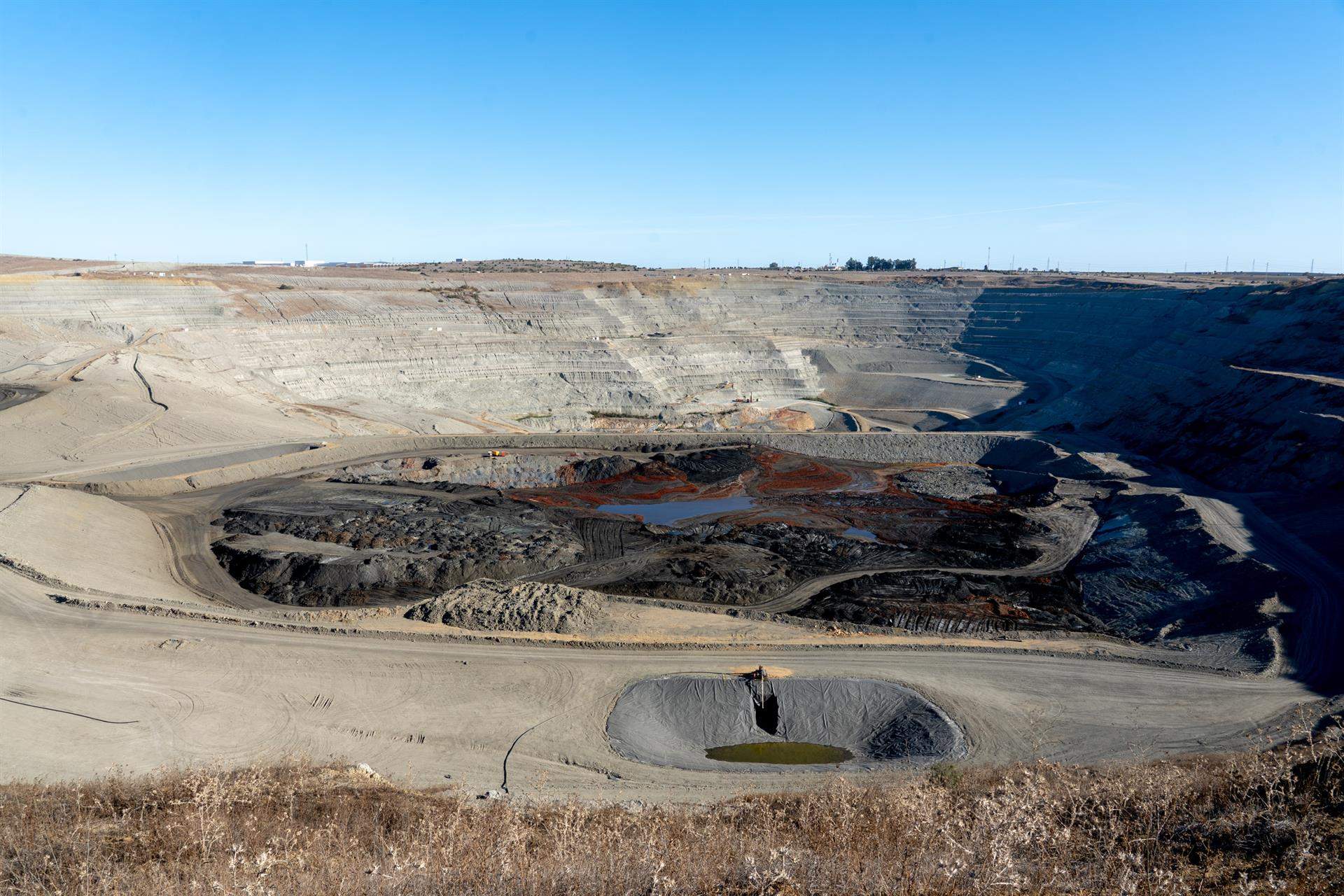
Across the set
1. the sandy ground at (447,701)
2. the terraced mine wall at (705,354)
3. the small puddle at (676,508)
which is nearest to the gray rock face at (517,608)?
the sandy ground at (447,701)

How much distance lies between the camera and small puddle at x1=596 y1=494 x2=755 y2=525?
3522 cm

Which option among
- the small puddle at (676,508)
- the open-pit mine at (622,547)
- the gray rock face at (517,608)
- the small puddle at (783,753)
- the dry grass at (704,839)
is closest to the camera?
the dry grass at (704,839)

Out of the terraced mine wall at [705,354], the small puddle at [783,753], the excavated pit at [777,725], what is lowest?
the small puddle at [783,753]

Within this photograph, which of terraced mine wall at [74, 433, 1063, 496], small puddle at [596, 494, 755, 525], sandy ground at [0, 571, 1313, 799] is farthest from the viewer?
terraced mine wall at [74, 433, 1063, 496]

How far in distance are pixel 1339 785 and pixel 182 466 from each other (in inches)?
1592

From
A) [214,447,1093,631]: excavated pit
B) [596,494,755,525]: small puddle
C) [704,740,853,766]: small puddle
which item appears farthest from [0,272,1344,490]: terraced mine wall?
[704,740,853,766]: small puddle

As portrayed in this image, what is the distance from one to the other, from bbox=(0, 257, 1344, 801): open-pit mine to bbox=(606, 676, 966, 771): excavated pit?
0.09 metres

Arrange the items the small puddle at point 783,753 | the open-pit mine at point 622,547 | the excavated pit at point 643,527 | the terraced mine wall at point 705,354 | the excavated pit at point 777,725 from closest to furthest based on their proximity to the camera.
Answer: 1. the excavated pit at point 777,725
2. the small puddle at point 783,753
3. the open-pit mine at point 622,547
4. the excavated pit at point 643,527
5. the terraced mine wall at point 705,354

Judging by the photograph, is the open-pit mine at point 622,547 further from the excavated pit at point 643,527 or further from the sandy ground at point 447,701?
the excavated pit at point 643,527

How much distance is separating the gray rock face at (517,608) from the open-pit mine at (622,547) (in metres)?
0.12

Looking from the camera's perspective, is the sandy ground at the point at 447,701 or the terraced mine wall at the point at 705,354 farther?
the terraced mine wall at the point at 705,354

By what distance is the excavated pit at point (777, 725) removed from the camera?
54.2 feet

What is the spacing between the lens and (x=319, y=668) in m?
19.0

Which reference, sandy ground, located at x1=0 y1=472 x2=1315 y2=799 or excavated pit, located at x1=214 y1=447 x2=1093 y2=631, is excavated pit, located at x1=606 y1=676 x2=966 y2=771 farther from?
excavated pit, located at x1=214 y1=447 x2=1093 y2=631
